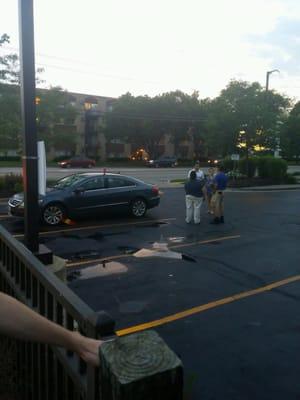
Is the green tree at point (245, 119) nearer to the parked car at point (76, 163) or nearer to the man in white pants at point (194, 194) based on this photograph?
the man in white pants at point (194, 194)

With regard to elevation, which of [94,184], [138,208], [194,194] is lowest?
[138,208]

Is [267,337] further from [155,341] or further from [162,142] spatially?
[162,142]

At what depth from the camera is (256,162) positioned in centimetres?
2900

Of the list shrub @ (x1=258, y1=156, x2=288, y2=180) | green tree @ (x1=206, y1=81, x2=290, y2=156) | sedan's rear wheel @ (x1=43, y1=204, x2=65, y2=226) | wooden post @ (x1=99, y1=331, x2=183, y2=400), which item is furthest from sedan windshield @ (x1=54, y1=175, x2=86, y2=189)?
shrub @ (x1=258, y1=156, x2=288, y2=180)

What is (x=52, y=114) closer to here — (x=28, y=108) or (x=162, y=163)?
(x=162, y=163)

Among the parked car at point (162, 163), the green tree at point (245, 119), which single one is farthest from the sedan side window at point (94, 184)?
the parked car at point (162, 163)

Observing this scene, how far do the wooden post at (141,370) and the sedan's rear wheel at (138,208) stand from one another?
37.9 feet

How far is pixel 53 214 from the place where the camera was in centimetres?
1140

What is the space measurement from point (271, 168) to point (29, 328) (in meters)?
28.8

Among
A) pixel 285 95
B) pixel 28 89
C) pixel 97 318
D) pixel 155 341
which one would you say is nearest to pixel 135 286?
pixel 28 89

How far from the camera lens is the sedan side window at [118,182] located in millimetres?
12672

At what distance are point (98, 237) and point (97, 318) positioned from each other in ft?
26.8

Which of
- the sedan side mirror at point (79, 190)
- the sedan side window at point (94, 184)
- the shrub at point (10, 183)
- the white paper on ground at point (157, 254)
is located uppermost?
the sedan side window at point (94, 184)

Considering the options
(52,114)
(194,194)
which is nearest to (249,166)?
(194,194)
